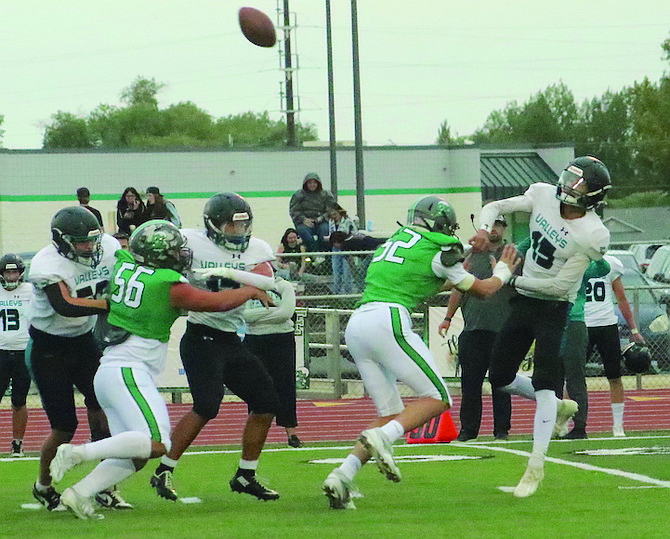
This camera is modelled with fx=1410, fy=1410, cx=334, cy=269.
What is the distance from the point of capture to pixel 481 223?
848cm

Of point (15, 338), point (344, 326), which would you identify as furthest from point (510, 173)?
point (15, 338)

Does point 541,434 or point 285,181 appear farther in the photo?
point 285,181

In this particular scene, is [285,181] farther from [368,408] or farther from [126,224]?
[368,408]

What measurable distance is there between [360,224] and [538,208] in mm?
19247

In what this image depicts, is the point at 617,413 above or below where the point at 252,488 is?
below

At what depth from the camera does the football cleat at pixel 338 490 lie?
758cm

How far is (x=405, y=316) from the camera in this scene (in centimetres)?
795

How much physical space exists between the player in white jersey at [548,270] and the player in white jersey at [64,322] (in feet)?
7.36

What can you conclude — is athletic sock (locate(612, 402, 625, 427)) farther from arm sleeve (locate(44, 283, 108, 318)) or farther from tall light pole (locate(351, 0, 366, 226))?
tall light pole (locate(351, 0, 366, 226))

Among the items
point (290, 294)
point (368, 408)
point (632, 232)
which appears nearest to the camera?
point (290, 294)

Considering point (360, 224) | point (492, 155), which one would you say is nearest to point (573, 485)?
point (360, 224)

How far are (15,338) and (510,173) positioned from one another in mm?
33017

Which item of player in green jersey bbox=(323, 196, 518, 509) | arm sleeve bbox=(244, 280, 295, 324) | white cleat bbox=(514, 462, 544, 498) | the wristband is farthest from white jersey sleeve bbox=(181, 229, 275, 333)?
arm sleeve bbox=(244, 280, 295, 324)

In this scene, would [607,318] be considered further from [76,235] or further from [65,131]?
[65,131]
